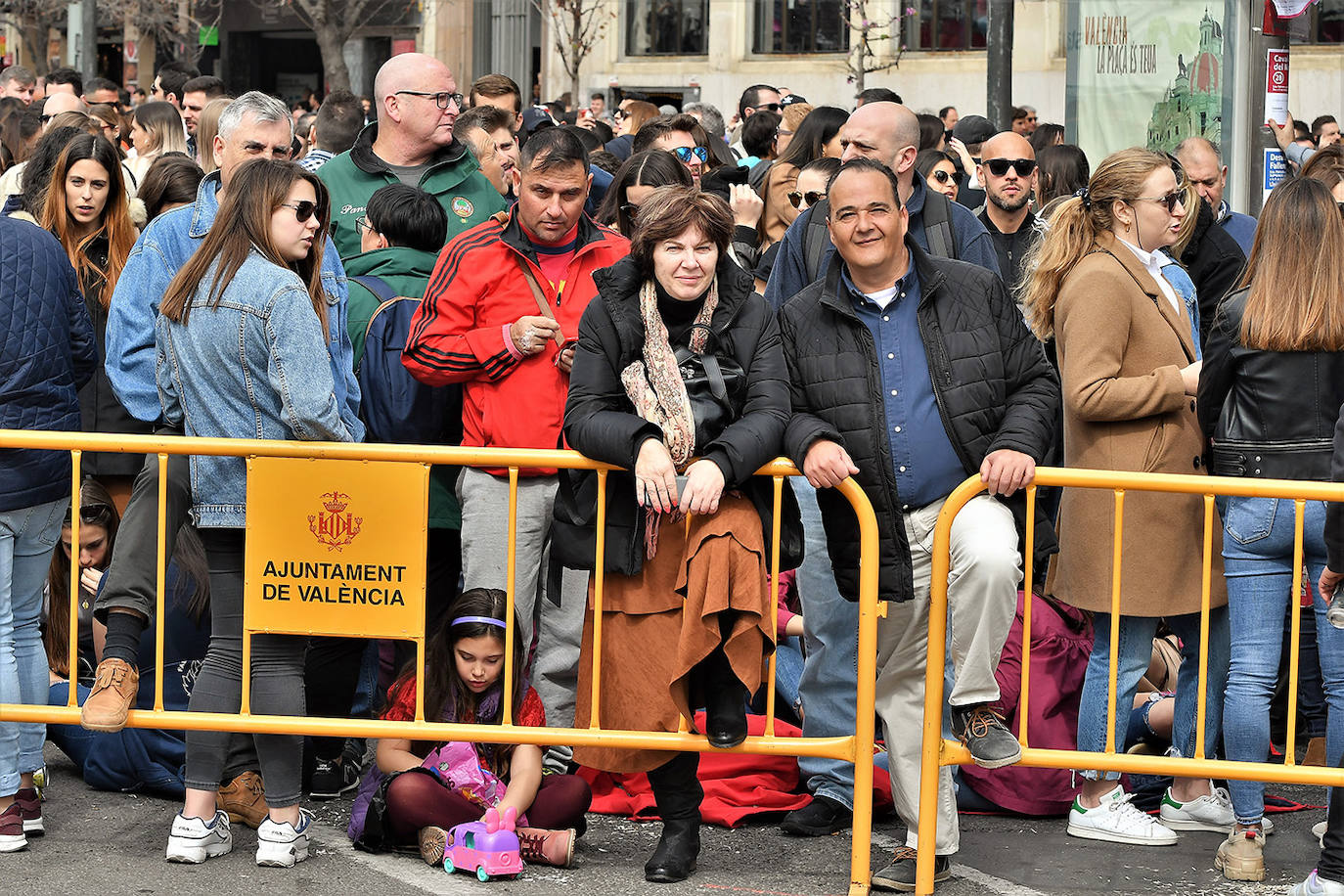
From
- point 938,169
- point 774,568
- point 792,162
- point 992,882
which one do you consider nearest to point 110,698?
point 774,568

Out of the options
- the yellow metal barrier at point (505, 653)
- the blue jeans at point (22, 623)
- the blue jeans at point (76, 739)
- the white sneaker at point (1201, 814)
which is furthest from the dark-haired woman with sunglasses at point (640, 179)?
the white sneaker at point (1201, 814)

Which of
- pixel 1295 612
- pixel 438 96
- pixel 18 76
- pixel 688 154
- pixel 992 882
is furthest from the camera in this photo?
pixel 18 76

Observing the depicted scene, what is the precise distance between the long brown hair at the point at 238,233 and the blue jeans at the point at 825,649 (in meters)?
1.72

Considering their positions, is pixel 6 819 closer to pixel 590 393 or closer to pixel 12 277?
pixel 12 277

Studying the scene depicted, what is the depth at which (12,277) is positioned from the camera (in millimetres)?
5387

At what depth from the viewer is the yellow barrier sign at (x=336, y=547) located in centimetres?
521

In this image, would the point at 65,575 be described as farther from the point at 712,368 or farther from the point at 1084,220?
the point at 1084,220

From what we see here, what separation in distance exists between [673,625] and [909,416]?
94cm

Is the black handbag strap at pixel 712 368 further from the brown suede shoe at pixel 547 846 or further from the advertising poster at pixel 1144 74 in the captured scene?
the advertising poster at pixel 1144 74

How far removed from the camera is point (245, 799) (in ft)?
18.4

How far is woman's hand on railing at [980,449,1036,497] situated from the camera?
4855 millimetres

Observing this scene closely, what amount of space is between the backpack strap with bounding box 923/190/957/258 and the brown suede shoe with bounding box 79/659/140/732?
10.3 feet

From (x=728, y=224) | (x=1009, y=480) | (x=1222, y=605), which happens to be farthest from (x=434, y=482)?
(x=1222, y=605)

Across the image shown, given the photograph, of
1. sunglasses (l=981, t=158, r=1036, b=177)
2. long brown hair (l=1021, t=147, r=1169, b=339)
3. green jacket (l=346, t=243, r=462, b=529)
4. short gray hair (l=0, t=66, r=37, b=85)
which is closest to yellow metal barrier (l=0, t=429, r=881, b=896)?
green jacket (l=346, t=243, r=462, b=529)
